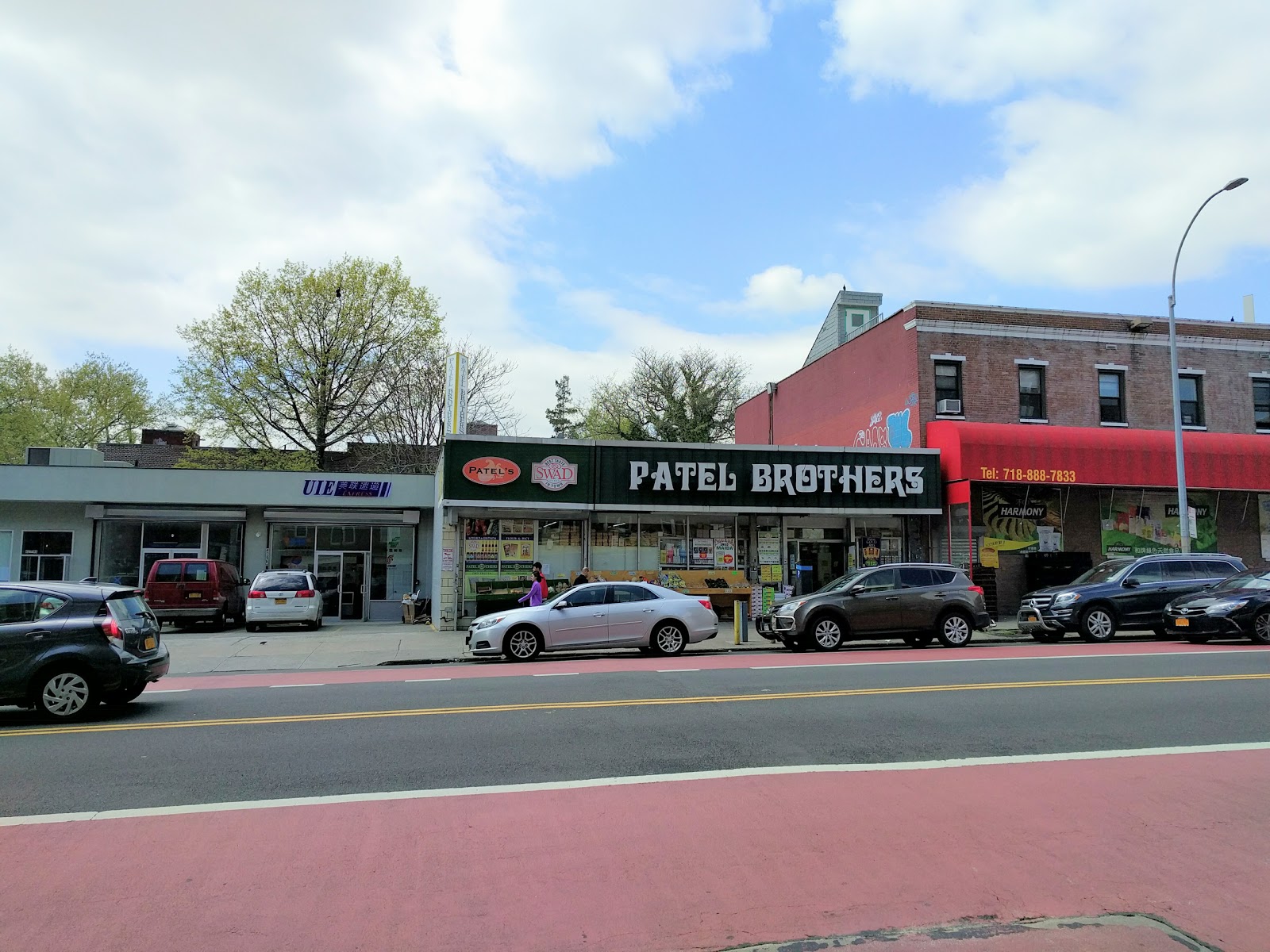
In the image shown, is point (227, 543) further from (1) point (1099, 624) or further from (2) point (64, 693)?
(1) point (1099, 624)

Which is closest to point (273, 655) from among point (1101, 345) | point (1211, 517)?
point (1101, 345)

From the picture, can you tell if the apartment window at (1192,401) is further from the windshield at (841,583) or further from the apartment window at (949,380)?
the windshield at (841,583)

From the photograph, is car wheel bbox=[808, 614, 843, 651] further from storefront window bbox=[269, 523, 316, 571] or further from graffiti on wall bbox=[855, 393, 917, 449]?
storefront window bbox=[269, 523, 316, 571]

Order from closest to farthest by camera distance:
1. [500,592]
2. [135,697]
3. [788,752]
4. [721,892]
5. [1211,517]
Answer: [721,892]
[788,752]
[135,697]
[500,592]
[1211,517]

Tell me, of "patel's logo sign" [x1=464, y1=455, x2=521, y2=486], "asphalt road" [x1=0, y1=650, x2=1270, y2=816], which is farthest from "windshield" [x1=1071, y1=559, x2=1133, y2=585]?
"patel's logo sign" [x1=464, y1=455, x2=521, y2=486]

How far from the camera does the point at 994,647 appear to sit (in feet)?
55.9

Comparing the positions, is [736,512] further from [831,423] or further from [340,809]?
[340,809]

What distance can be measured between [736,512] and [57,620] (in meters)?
16.3

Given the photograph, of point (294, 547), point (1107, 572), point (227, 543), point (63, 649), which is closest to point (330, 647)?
point (294, 547)

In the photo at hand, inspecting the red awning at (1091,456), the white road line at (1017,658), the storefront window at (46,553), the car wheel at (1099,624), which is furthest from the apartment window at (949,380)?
the storefront window at (46,553)

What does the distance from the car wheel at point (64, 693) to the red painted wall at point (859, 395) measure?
20.7 m

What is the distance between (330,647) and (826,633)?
10637 mm

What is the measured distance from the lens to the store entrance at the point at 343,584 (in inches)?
1047

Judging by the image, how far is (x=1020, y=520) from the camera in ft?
78.6
